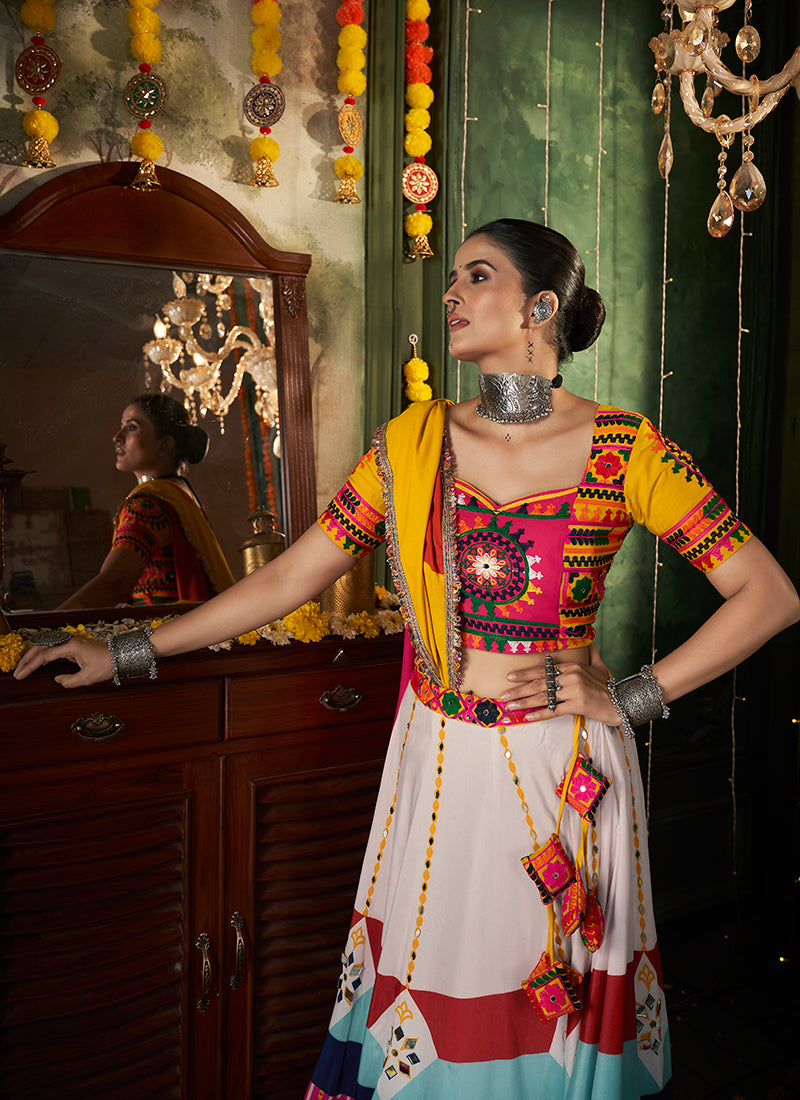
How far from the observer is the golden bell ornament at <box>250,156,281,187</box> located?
6.83 ft

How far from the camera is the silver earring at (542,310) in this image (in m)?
1.36

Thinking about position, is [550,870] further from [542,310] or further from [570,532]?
[542,310]

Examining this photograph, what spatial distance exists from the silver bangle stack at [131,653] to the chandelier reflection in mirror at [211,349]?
69 cm

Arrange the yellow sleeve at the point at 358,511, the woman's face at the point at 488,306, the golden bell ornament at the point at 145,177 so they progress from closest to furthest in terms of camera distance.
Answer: the woman's face at the point at 488,306, the yellow sleeve at the point at 358,511, the golden bell ornament at the point at 145,177

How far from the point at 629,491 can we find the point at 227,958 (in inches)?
50.3

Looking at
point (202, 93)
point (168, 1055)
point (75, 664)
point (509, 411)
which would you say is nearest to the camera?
point (509, 411)

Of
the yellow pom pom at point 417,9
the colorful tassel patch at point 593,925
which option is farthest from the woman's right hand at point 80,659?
the yellow pom pom at point 417,9

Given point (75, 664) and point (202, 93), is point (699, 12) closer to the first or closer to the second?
point (202, 93)

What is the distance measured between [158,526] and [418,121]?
128 centimetres

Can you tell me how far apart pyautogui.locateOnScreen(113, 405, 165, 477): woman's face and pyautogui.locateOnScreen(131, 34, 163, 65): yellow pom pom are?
781mm

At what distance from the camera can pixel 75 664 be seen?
5.19ft

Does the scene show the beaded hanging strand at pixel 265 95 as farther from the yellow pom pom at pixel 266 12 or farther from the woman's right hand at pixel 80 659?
the woman's right hand at pixel 80 659

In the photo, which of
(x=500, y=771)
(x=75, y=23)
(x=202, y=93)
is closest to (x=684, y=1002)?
(x=500, y=771)

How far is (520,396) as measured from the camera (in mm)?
1382
